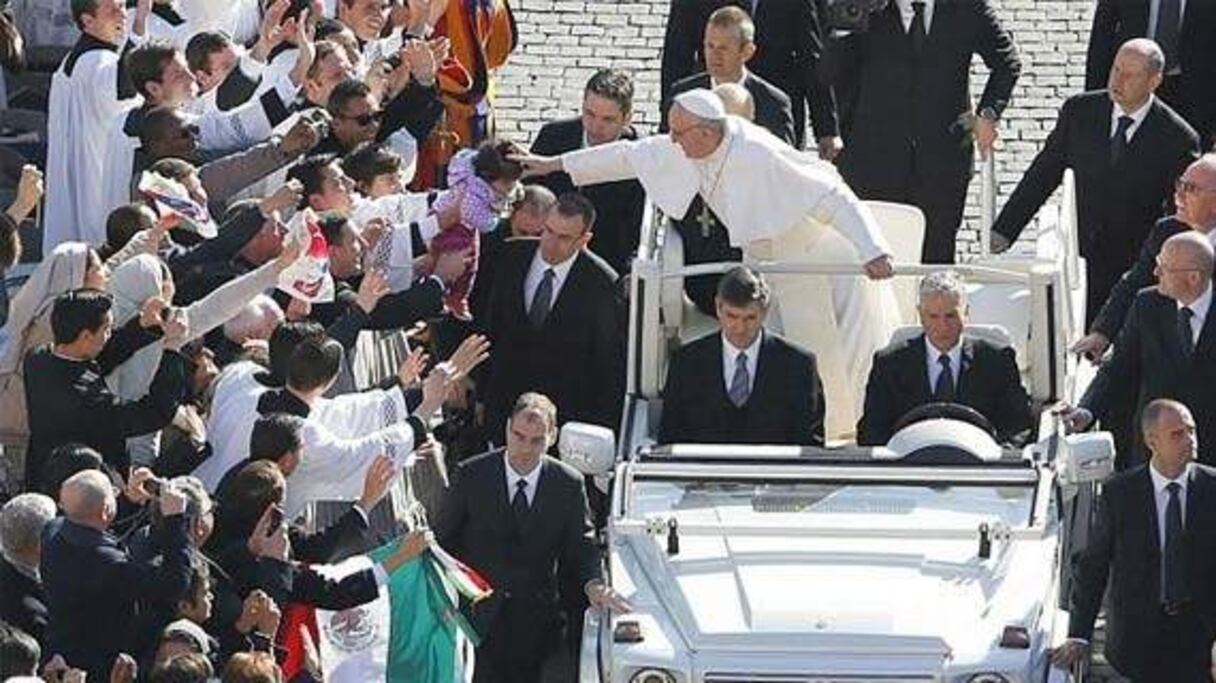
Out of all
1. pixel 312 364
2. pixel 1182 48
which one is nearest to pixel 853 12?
pixel 1182 48

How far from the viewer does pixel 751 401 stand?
53.9ft

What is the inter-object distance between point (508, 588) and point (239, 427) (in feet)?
4.83

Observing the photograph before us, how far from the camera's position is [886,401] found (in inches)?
647

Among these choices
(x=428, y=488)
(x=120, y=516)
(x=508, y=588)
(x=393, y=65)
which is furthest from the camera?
(x=393, y=65)

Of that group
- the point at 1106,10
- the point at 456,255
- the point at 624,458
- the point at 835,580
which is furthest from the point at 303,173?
the point at 1106,10

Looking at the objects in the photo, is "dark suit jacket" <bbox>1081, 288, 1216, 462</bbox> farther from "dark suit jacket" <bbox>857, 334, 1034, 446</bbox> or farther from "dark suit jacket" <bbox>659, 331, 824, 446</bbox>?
"dark suit jacket" <bbox>659, 331, 824, 446</bbox>

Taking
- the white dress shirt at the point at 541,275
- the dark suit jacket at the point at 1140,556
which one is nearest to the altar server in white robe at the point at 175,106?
the white dress shirt at the point at 541,275

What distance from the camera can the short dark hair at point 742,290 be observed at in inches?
641

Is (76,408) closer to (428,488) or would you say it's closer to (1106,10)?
(428,488)

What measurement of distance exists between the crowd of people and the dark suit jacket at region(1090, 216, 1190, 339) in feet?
0.07

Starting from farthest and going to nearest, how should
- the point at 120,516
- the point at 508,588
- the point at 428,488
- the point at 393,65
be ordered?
the point at 393,65, the point at 428,488, the point at 508,588, the point at 120,516

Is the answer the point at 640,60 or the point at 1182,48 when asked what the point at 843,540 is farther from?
the point at 640,60

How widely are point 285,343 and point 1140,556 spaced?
3601mm

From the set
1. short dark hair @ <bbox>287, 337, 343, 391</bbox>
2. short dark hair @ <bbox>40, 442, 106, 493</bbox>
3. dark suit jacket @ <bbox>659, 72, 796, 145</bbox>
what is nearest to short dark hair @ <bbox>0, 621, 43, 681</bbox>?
short dark hair @ <bbox>40, 442, 106, 493</bbox>
